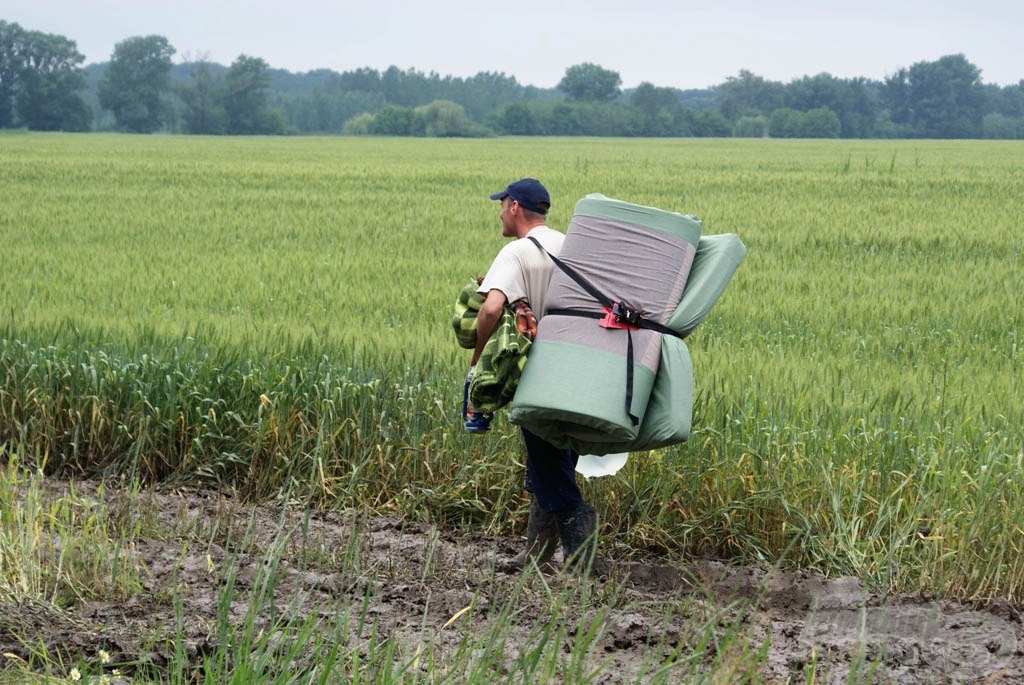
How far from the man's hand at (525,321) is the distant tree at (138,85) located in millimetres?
123337

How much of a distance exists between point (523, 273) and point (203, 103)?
121052 millimetres

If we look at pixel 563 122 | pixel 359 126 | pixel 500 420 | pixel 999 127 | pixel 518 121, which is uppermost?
pixel 999 127

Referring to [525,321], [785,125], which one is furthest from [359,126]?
[525,321]

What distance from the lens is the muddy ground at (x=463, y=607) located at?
3.63 m

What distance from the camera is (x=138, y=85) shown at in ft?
408

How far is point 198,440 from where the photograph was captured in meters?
5.91

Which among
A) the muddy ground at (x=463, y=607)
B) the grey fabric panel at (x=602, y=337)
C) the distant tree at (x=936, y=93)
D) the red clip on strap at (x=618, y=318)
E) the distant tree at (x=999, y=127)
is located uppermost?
the distant tree at (x=936, y=93)

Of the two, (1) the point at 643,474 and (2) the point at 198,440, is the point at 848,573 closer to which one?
(1) the point at 643,474

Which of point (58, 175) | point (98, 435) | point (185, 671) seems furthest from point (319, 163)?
point (185, 671)

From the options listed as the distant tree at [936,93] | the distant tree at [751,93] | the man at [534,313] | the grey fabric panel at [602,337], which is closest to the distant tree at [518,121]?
the distant tree at [751,93]

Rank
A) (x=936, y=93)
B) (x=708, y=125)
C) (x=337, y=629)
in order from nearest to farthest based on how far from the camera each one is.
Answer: (x=337, y=629) < (x=708, y=125) < (x=936, y=93)

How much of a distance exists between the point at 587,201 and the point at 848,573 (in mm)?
1700

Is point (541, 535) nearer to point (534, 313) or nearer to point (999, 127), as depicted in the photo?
point (534, 313)

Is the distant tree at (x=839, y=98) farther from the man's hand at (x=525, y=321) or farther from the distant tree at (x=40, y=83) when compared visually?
the man's hand at (x=525, y=321)
